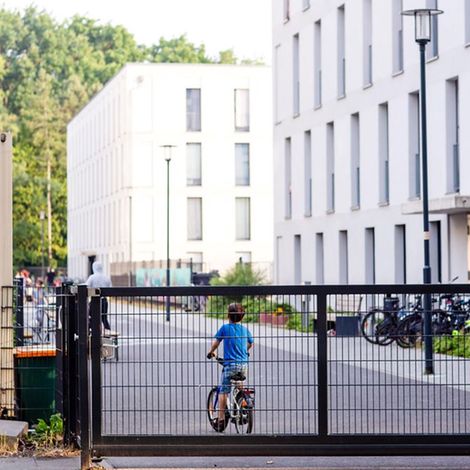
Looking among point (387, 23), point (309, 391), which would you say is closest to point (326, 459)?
point (309, 391)

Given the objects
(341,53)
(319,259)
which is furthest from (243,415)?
(319,259)

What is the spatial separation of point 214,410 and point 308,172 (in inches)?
1379

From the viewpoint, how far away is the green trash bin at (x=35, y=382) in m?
12.9

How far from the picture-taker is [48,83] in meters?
119

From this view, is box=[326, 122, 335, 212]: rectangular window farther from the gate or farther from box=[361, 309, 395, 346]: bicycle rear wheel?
the gate

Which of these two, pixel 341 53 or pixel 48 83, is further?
pixel 48 83

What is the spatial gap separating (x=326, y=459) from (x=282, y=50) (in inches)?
1462

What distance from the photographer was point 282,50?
47688 millimetres

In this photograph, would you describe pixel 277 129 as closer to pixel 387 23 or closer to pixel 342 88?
pixel 342 88

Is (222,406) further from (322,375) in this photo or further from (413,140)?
(413,140)

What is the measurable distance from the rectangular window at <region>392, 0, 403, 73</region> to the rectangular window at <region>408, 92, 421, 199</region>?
137cm

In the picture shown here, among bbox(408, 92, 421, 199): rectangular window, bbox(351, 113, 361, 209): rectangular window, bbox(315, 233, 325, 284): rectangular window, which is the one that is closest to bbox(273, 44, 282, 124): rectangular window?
bbox(315, 233, 325, 284): rectangular window

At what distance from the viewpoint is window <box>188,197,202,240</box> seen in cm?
7606

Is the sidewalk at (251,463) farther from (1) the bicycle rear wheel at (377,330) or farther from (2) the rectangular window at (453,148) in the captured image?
(2) the rectangular window at (453,148)
